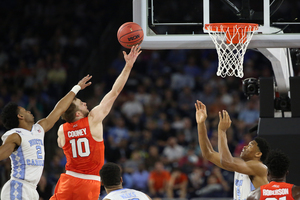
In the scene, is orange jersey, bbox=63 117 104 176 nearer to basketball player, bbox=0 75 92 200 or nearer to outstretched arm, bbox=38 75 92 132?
outstretched arm, bbox=38 75 92 132

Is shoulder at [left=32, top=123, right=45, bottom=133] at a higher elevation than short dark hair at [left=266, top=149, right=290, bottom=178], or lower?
higher

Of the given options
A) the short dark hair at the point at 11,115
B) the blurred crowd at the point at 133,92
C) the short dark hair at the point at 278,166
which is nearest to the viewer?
the short dark hair at the point at 278,166

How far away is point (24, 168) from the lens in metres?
4.62

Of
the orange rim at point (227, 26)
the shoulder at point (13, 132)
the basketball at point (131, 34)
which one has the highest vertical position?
the orange rim at point (227, 26)

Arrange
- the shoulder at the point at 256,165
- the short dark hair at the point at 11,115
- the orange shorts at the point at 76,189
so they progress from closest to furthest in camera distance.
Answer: the short dark hair at the point at 11,115 → the shoulder at the point at 256,165 → the orange shorts at the point at 76,189

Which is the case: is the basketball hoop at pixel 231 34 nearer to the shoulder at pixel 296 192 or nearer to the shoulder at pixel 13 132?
the shoulder at pixel 296 192

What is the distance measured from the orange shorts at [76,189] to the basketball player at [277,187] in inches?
81.0

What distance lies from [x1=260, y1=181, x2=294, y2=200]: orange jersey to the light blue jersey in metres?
2.40

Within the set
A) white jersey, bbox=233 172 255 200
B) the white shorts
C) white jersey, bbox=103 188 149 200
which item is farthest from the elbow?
the white shorts

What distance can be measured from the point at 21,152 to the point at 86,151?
0.88m

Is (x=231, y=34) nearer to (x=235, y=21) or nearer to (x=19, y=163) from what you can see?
(x=235, y=21)

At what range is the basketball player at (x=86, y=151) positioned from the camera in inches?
206

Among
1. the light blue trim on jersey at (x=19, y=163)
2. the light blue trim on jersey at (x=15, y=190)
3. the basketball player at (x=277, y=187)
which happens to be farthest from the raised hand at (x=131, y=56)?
the basketball player at (x=277, y=187)

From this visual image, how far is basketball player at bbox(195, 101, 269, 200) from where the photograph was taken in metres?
4.83
